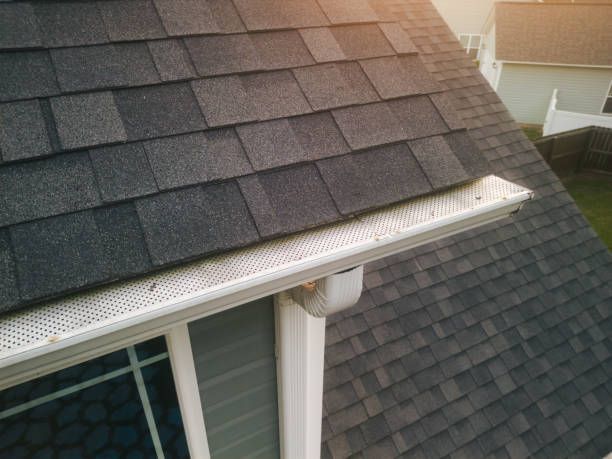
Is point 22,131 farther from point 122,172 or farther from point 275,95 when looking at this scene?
point 275,95

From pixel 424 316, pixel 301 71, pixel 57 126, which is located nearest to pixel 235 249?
pixel 57 126

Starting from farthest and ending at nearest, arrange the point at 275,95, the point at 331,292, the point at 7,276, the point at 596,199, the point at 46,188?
the point at 596,199 < the point at 331,292 < the point at 275,95 < the point at 46,188 < the point at 7,276

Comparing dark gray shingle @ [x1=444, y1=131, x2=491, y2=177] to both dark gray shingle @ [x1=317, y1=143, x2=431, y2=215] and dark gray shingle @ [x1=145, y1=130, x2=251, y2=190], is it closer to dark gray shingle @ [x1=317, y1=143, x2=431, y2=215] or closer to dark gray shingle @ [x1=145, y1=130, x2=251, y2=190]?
dark gray shingle @ [x1=317, y1=143, x2=431, y2=215]

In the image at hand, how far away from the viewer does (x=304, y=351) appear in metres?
2.27

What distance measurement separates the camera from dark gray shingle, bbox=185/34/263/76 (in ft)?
5.52

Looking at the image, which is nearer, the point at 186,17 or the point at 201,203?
the point at 201,203

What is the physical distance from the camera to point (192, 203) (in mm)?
1409

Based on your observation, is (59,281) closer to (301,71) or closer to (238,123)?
(238,123)

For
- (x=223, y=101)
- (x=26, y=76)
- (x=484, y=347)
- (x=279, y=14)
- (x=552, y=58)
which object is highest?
(x=552, y=58)

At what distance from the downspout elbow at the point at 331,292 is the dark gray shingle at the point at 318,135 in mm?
499

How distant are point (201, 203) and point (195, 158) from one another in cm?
17

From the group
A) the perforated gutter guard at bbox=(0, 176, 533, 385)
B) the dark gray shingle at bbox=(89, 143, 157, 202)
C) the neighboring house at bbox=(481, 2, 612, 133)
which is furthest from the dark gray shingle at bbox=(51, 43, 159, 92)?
the neighboring house at bbox=(481, 2, 612, 133)

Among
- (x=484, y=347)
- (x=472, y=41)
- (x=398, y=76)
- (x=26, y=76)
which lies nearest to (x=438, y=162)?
(x=398, y=76)

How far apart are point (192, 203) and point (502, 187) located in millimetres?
1304
